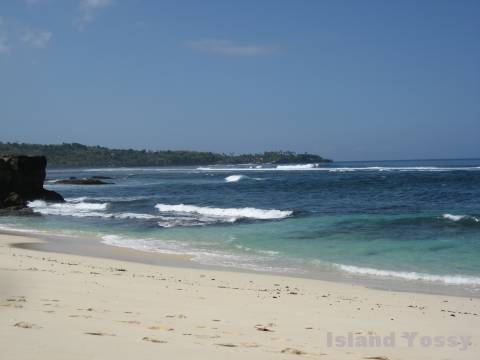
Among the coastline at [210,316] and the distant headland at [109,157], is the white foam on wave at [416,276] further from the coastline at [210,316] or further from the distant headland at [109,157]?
the distant headland at [109,157]

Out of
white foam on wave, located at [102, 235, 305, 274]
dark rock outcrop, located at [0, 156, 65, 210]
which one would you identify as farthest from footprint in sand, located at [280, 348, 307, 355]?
dark rock outcrop, located at [0, 156, 65, 210]

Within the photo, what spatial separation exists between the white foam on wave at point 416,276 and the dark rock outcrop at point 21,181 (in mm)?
24671

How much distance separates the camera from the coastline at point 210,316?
4965mm

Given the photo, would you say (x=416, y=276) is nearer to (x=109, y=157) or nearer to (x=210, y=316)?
(x=210, y=316)

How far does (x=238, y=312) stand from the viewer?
7270 mm

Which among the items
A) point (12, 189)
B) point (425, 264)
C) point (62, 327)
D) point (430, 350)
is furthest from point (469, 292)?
point (12, 189)

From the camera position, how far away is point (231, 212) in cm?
2791

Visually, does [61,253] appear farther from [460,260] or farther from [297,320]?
[460,260]

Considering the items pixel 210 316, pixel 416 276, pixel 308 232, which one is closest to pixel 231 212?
pixel 308 232

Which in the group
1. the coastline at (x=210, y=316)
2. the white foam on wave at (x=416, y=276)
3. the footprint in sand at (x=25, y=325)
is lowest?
the white foam on wave at (x=416, y=276)

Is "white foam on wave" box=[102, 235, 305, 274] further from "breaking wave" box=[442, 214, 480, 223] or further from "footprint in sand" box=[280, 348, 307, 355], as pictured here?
Answer: "breaking wave" box=[442, 214, 480, 223]

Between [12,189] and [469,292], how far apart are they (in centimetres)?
2998

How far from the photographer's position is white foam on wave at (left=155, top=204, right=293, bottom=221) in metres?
25.4

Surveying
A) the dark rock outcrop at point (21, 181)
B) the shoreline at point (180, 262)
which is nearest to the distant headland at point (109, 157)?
the dark rock outcrop at point (21, 181)
